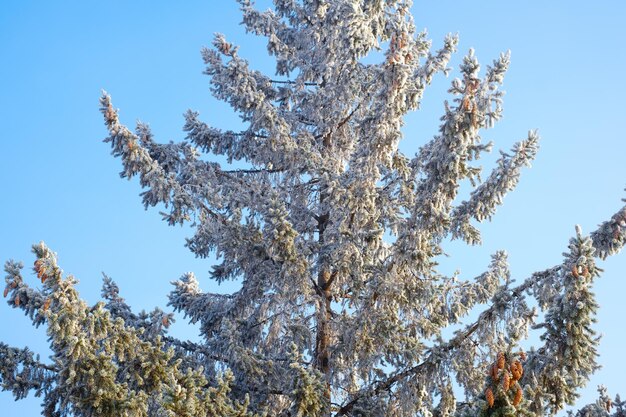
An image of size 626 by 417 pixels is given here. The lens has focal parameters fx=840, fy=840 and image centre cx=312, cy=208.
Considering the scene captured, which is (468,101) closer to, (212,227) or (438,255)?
(438,255)

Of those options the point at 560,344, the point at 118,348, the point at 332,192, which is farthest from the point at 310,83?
the point at 560,344

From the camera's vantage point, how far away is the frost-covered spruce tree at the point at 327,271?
10586 millimetres

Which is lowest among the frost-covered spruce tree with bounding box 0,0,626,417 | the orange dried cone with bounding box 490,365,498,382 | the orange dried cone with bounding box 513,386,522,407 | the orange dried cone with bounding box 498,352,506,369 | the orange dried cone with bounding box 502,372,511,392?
the orange dried cone with bounding box 513,386,522,407

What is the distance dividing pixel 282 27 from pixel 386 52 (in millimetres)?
5338

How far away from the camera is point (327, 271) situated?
48.8 feet

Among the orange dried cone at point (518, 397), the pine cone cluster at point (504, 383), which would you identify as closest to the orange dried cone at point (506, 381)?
the pine cone cluster at point (504, 383)

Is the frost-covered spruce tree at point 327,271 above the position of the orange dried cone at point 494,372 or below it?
above

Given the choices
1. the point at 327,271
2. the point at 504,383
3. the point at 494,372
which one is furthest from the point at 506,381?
the point at 327,271

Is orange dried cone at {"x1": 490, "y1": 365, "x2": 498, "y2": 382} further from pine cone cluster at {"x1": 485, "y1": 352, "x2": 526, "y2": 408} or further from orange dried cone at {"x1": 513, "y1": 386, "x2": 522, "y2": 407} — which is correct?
orange dried cone at {"x1": 513, "y1": 386, "x2": 522, "y2": 407}

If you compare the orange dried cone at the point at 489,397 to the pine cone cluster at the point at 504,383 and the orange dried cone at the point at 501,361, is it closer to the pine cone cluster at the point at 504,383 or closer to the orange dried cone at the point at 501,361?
the pine cone cluster at the point at 504,383

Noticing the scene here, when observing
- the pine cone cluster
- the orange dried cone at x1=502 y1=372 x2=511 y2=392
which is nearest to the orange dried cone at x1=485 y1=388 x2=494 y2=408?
the pine cone cluster

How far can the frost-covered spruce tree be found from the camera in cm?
1059

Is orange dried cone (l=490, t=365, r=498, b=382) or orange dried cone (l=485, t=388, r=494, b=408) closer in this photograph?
orange dried cone (l=485, t=388, r=494, b=408)

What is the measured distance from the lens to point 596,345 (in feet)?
31.7
